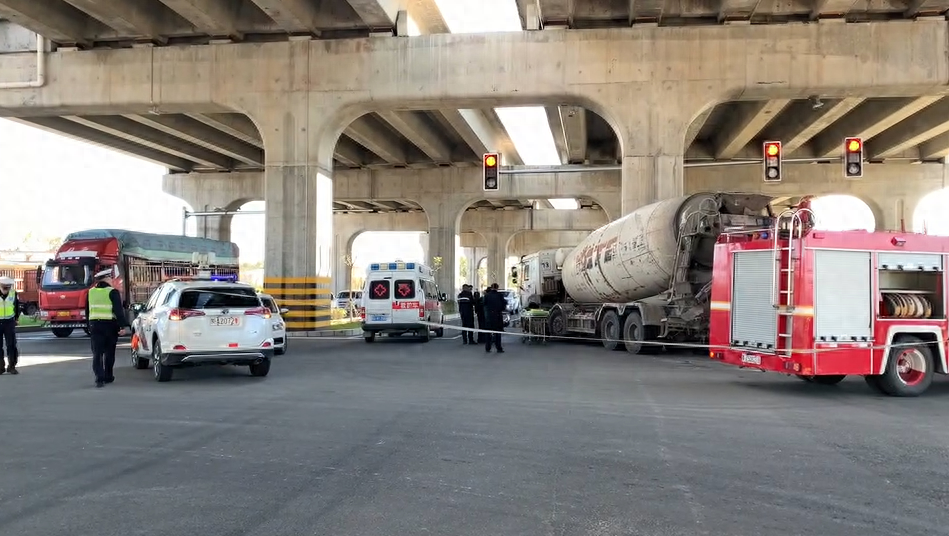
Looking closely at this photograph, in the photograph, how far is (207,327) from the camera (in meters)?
12.2

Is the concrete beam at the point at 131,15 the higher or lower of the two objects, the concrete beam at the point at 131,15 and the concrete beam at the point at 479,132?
the higher

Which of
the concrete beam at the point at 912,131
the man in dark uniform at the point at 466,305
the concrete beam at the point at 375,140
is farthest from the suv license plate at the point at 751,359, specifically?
the concrete beam at the point at 912,131

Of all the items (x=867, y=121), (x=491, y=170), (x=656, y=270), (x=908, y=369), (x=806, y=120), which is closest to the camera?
(x=908, y=369)

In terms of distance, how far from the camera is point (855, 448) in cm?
737

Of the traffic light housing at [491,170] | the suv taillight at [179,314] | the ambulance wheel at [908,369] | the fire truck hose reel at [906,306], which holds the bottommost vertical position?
the ambulance wheel at [908,369]

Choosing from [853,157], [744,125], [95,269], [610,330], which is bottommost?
[610,330]

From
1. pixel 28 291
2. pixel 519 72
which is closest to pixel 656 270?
pixel 519 72

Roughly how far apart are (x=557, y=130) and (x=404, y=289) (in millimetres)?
15917

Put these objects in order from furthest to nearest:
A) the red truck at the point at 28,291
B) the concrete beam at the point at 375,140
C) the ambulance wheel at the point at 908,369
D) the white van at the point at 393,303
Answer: the red truck at the point at 28,291 → the concrete beam at the point at 375,140 → the white van at the point at 393,303 → the ambulance wheel at the point at 908,369

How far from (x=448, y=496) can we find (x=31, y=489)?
11.0ft

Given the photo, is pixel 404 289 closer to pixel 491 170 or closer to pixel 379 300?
pixel 379 300

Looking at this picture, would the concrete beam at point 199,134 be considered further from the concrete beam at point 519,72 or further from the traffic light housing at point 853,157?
the traffic light housing at point 853,157

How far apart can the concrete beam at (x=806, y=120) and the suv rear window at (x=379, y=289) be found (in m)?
18.8

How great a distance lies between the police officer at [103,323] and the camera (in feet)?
38.9
